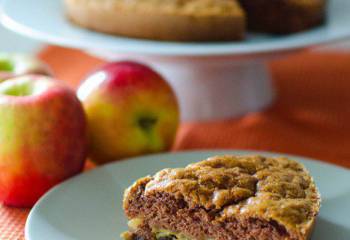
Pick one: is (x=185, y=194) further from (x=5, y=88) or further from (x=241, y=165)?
(x=5, y=88)

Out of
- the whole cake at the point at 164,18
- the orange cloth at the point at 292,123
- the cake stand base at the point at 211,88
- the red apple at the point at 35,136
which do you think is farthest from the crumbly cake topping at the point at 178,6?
the red apple at the point at 35,136

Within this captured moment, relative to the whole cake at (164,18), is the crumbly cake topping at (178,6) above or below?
above

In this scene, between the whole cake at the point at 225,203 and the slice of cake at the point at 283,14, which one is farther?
the slice of cake at the point at 283,14

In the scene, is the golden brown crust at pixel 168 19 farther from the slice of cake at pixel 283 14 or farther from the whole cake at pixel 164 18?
the slice of cake at pixel 283 14

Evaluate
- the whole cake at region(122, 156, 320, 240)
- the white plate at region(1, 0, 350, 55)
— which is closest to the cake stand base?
the white plate at region(1, 0, 350, 55)

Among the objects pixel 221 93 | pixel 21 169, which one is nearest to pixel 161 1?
pixel 221 93

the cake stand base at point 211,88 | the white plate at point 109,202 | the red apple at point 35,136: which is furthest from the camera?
the cake stand base at point 211,88
